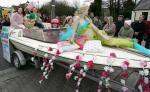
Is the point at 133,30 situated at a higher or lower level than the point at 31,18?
lower

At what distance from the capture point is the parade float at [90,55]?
383cm

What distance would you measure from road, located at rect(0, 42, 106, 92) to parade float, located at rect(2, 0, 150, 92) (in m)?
0.20

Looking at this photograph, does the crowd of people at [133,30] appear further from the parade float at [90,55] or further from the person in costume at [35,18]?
the person in costume at [35,18]

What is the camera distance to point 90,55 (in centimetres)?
425

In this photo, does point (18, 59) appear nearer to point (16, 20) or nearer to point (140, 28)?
point (16, 20)

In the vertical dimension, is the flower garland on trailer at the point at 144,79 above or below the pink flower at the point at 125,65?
below

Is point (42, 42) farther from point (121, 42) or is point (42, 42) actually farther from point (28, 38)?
point (121, 42)

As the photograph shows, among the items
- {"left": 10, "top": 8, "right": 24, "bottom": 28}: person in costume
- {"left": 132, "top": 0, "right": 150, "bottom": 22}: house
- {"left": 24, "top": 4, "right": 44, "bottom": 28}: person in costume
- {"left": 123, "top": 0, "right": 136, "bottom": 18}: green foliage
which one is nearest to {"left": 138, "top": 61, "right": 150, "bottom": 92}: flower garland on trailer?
{"left": 24, "top": 4, "right": 44, "bottom": 28}: person in costume

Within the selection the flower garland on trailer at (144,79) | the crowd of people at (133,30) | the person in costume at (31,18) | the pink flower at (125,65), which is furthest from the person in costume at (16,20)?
the flower garland on trailer at (144,79)

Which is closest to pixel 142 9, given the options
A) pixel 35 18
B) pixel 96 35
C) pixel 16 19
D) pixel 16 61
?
pixel 35 18

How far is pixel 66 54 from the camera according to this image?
4.53m

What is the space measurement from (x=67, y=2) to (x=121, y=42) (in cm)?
3913

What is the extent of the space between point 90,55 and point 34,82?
5.54 ft

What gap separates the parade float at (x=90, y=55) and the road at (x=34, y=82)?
0.20 meters
